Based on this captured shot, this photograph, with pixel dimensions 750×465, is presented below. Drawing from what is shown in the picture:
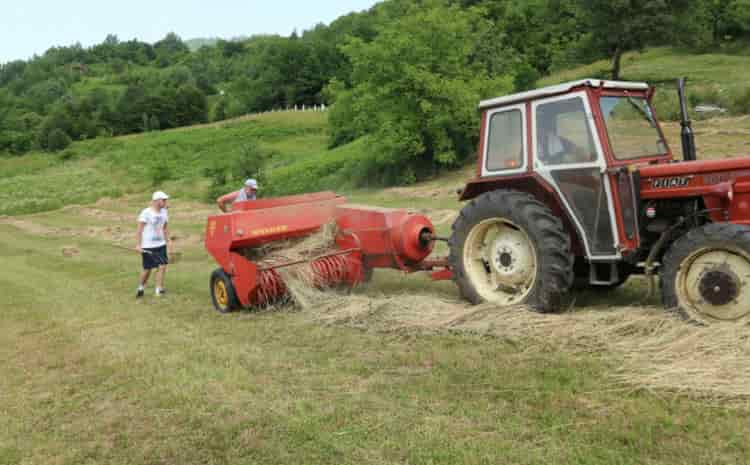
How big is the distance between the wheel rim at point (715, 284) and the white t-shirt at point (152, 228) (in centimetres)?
732

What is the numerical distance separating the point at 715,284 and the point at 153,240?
764 centimetres

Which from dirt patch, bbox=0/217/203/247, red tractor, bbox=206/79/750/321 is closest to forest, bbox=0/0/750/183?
dirt patch, bbox=0/217/203/247

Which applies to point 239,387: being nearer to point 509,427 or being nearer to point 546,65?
point 509,427

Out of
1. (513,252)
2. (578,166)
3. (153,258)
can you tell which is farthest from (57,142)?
(578,166)

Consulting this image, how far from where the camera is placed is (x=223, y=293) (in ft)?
27.0

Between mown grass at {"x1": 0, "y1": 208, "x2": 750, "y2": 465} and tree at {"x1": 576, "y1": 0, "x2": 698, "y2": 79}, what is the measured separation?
31.8 m

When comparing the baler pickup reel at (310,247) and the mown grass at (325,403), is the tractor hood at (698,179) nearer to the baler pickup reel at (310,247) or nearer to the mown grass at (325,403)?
the mown grass at (325,403)

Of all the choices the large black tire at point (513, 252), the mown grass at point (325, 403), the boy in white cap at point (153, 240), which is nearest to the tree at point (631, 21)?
the boy in white cap at point (153, 240)

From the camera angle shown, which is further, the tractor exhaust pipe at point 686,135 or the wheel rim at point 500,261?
the wheel rim at point 500,261

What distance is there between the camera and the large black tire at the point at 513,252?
20.2 feet

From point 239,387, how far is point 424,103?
2526 cm

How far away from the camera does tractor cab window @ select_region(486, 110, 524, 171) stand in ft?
22.0

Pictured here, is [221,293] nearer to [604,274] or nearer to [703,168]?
[604,274]

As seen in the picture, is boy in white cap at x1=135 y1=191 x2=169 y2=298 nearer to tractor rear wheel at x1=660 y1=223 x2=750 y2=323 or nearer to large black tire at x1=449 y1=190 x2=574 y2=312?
large black tire at x1=449 y1=190 x2=574 y2=312
